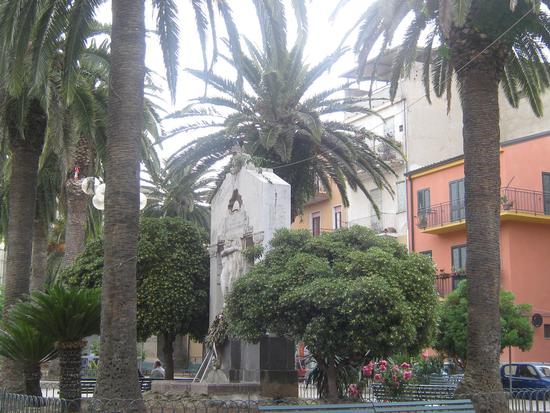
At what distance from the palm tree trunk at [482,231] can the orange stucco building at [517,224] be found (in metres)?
18.9

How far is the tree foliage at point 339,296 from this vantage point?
13.2 meters

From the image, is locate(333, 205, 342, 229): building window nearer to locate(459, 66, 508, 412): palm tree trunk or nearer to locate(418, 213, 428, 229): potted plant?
locate(418, 213, 428, 229): potted plant

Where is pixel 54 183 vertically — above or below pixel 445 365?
above

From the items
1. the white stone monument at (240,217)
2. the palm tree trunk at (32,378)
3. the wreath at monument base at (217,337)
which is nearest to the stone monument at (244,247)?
the white stone monument at (240,217)

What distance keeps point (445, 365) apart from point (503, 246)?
6037 millimetres

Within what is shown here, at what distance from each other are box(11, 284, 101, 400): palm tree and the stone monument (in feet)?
12.7

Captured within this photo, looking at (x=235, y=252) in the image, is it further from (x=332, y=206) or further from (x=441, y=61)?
(x=332, y=206)

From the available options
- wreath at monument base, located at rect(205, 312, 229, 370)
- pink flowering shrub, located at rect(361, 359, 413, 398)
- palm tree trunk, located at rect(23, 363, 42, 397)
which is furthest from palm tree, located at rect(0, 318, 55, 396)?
pink flowering shrub, located at rect(361, 359, 413, 398)

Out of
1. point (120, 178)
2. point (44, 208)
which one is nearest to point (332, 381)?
point (120, 178)

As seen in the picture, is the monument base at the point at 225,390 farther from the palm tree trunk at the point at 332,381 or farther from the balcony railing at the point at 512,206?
the balcony railing at the point at 512,206

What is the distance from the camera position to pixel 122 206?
11328 millimetres

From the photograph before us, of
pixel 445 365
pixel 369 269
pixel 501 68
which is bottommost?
pixel 445 365

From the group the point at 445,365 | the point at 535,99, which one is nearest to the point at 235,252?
the point at 535,99

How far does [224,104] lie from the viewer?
23.5 m
